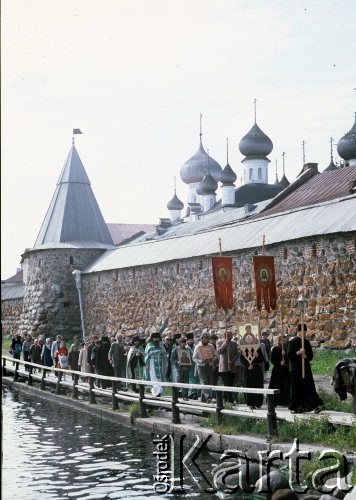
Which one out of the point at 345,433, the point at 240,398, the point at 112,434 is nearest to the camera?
the point at 345,433

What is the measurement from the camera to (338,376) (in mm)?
9172

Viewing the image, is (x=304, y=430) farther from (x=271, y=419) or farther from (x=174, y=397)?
(x=174, y=397)

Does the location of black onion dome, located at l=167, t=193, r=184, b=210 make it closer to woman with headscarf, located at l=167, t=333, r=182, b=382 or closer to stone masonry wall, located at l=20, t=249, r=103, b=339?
stone masonry wall, located at l=20, t=249, r=103, b=339

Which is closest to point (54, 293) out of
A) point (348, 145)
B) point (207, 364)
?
point (348, 145)

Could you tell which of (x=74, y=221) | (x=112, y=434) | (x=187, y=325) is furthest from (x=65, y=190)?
(x=112, y=434)

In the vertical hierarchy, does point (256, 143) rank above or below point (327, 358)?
above

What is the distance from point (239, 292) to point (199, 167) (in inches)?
1813

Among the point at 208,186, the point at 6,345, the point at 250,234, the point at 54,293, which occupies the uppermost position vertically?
the point at 208,186

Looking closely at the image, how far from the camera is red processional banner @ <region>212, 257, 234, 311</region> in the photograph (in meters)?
12.9

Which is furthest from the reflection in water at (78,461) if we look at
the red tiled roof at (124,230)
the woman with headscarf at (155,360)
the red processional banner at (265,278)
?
the red tiled roof at (124,230)

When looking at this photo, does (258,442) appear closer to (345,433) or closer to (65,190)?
(345,433)

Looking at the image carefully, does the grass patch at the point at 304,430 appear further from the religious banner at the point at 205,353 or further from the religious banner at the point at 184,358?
the religious banner at the point at 184,358

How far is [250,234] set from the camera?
21797 millimetres

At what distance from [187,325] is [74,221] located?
12131mm
